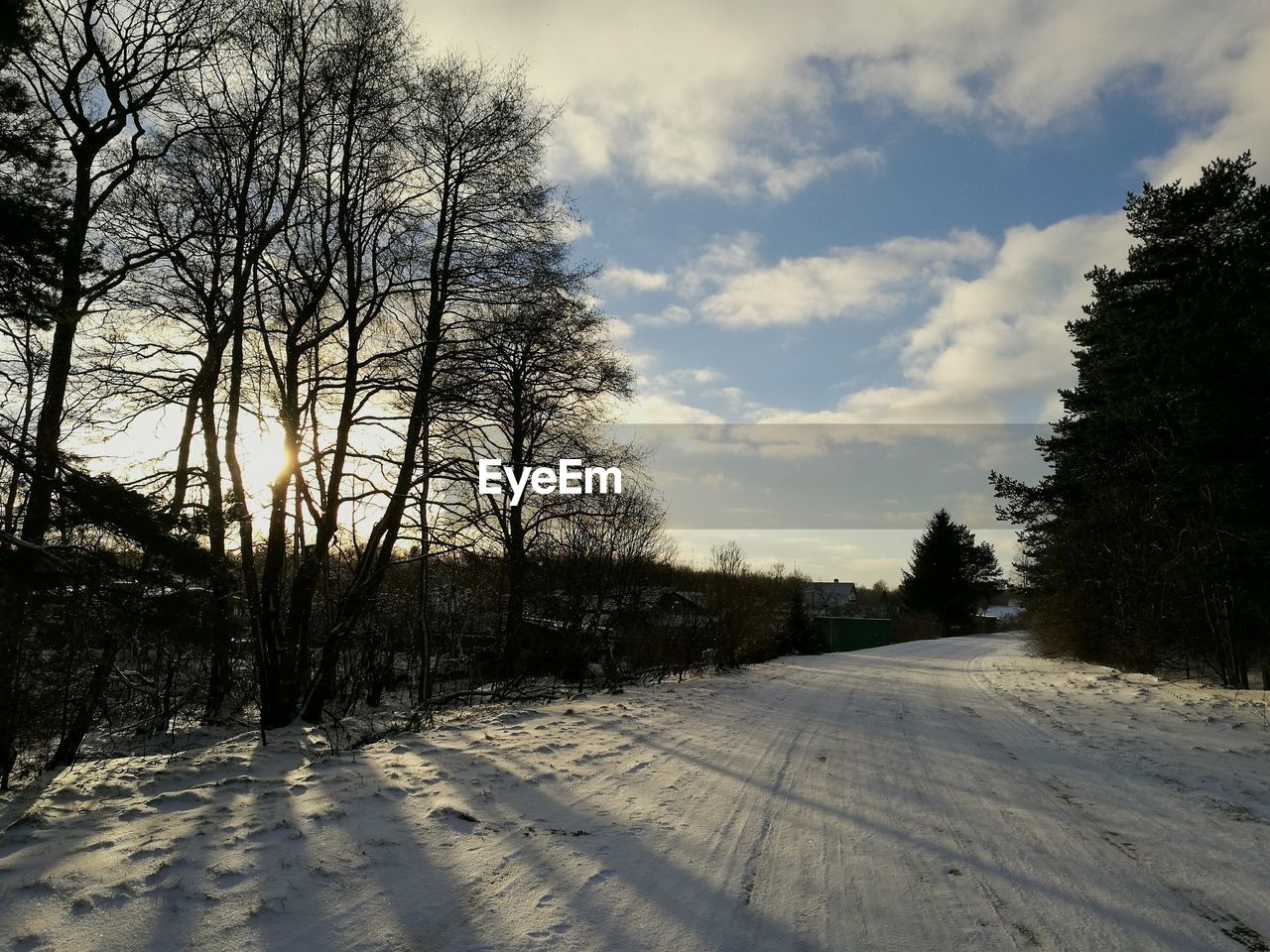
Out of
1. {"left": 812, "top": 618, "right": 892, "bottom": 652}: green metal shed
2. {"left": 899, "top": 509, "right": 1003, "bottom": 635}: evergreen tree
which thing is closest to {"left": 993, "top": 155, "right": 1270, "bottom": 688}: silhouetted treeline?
{"left": 812, "top": 618, "right": 892, "bottom": 652}: green metal shed

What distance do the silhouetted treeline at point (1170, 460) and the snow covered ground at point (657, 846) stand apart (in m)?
4.75

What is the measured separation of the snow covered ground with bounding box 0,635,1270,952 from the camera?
378 centimetres

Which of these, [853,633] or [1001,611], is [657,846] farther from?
[1001,611]

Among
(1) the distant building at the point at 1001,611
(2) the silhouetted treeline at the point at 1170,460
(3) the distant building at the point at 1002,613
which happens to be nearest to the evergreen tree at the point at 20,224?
(2) the silhouetted treeline at the point at 1170,460

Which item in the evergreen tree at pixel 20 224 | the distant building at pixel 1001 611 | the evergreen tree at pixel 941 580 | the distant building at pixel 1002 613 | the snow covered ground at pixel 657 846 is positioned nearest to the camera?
the snow covered ground at pixel 657 846

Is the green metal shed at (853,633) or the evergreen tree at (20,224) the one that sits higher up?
the evergreen tree at (20,224)

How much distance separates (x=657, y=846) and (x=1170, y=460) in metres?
14.3

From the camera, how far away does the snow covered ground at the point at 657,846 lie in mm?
3783

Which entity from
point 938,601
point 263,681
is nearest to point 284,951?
point 263,681

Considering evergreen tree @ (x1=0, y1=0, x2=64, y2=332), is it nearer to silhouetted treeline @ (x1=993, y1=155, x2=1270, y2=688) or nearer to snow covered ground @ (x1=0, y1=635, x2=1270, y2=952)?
snow covered ground @ (x1=0, y1=635, x2=1270, y2=952)

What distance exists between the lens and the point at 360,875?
4398mm

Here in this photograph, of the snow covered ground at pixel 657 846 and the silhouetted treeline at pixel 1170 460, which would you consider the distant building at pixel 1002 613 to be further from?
the snow covered ground at pixel 657 846

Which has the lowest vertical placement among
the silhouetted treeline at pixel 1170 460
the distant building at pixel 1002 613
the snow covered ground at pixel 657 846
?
the distant building at pixel 1002 613

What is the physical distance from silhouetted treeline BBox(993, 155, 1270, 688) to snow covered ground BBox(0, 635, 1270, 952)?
475cm
